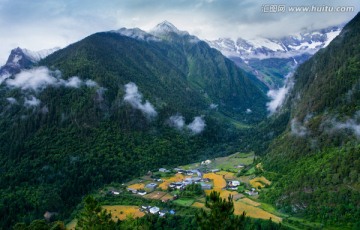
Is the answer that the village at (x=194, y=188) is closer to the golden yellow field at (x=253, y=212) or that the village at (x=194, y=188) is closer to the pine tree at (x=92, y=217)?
the golden yellow field at (x=253, y=212)

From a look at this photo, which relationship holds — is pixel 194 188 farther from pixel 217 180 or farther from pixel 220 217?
pixel 220 217

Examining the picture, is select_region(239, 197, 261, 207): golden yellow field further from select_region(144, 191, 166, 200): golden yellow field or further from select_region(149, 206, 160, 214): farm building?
select_region(144, 191, 166, 200): golden yellow field

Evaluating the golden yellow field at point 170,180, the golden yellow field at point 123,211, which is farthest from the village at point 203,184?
the golden yellow field at point 123,211

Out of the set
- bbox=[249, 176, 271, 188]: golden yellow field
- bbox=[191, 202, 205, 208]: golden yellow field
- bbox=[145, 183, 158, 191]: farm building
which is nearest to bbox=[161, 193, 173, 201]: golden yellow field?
bbox=[145, 183, 158, 191]: farm building

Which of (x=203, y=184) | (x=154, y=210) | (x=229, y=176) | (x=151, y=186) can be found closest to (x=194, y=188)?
(x=203, y=184)

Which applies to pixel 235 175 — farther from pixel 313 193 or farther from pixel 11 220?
pixel 11 220
